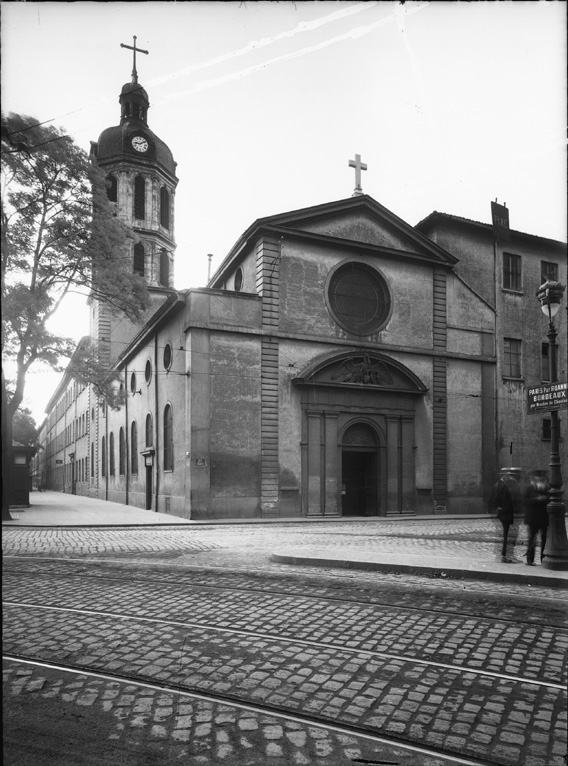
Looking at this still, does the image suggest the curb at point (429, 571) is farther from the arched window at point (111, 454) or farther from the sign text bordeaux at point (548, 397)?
the arched window at point (111, 454)

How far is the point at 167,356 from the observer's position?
28.0 meters

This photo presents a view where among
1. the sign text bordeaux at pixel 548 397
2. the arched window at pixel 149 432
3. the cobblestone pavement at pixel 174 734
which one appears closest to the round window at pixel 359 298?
the arched window at pixel 149 432

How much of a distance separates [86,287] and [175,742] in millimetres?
21099

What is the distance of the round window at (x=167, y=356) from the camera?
90.1 ft

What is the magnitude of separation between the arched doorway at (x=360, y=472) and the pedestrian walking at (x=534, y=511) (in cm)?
1573

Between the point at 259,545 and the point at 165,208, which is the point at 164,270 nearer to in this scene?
the point at 165,208

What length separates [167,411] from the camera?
91.8ft

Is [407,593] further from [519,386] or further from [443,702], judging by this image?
[519,386]

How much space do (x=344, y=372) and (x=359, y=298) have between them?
3.58 m

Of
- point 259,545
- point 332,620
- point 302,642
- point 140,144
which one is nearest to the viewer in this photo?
point 302,642

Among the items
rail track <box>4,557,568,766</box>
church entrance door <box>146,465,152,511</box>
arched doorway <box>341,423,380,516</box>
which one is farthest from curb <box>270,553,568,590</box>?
church entrance door <box>146,465,152,511</box>

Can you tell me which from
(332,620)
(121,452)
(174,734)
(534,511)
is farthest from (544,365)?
(174,734)

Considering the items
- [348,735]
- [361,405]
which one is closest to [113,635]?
[348,735]

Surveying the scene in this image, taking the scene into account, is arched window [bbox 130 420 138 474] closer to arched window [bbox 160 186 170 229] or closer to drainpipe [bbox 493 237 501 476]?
arched window [bbox 160 186 170 229]
